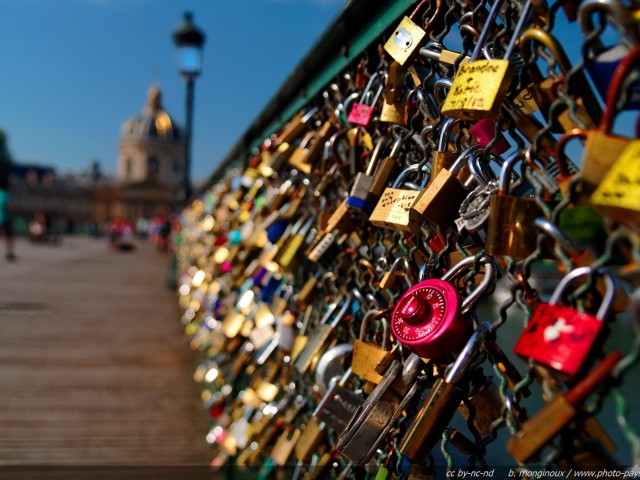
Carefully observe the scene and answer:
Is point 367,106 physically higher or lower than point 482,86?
lower

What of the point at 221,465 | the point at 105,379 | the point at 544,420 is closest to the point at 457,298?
the point at 544,420

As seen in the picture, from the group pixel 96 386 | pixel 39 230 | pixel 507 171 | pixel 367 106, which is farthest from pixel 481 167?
pixel 39 230

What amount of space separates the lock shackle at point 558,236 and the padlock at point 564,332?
0.03 meters

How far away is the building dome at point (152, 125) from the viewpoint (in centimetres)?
10350

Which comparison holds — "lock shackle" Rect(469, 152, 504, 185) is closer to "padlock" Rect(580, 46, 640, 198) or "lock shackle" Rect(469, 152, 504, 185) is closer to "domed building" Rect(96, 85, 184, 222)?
"padlock" Rect(580, 46, 640, 198)

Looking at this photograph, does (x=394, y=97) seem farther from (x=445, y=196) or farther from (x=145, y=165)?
(x=145, y=165)

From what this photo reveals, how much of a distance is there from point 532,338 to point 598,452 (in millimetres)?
131

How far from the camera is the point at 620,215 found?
647 millimetres

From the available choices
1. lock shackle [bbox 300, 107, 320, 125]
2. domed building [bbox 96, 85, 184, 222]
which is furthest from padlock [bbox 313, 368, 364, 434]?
domed building [bbox 96, 85, 184, 222]

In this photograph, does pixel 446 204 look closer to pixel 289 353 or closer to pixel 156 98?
pixel 289 353

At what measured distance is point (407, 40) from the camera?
125cm

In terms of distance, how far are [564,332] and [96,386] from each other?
12.6ft

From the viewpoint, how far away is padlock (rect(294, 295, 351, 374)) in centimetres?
163

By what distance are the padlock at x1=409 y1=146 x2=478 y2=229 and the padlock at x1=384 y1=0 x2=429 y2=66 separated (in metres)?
0.28
